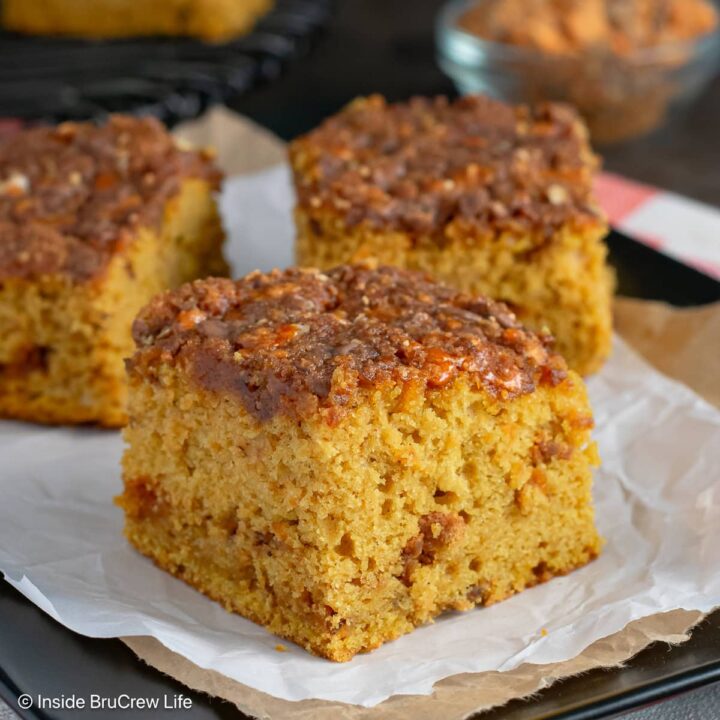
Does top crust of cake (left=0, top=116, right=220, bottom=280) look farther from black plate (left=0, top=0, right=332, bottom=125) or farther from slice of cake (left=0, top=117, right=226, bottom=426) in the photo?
black plate (left=0, top=0, right=332, bottom=125)

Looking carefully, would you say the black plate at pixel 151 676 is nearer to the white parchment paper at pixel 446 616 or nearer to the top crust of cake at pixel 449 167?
the white parchment paper at pixel 446 616

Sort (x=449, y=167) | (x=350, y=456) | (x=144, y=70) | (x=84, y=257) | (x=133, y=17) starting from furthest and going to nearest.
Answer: (x=133, y=17)
(x=144, y=70)
(x=449, y=167)
(x=84, y=257)
(x=350, y=456)

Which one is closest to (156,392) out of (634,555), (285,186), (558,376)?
(558,376)

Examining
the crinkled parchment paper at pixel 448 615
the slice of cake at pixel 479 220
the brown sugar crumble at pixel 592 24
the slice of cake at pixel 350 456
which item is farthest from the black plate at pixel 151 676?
the brown sugar crumble at pixel 592 24

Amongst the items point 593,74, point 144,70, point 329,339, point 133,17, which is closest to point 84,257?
point 329,339

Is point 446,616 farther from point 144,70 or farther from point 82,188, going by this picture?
point 144,70

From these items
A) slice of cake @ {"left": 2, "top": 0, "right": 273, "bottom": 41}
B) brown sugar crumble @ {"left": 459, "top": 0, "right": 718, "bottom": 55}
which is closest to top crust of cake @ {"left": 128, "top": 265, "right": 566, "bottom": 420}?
brown sugar crumble @ {"left": 459, "top": 0, "right": 718, "bottom": 55}
